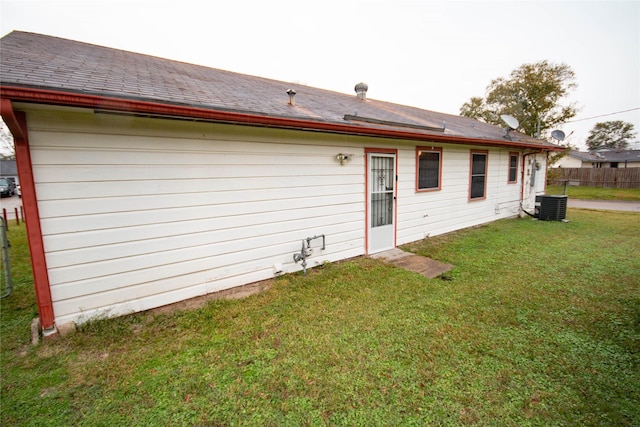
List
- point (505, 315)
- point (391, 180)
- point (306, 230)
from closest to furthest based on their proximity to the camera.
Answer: point (505, 315) → point (306, 230) → point (391, 180)

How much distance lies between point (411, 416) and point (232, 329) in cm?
187

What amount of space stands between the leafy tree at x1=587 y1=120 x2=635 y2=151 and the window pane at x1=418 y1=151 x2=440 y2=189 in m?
59.6

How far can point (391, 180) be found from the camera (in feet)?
17.9

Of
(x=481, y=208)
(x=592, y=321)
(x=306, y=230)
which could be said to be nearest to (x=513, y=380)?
(x=592, y=321)

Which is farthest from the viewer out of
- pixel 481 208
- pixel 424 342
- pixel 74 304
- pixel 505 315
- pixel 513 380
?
pixel 481 208

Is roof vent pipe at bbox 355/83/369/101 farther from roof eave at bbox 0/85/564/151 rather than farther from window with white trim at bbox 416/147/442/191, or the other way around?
roof eave at bbox 0/85/564/151

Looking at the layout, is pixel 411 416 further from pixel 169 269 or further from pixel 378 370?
pixel 169 269

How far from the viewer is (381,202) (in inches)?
211

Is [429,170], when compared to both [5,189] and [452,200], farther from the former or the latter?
[5,189]

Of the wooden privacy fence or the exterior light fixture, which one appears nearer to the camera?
the exterior light fixture

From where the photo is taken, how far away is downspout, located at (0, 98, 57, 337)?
2.36 metres

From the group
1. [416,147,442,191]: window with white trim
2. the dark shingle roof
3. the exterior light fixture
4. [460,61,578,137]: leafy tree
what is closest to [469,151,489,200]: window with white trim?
[416,147,442,191]: window with white trim

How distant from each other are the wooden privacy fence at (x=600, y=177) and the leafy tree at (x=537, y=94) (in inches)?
171

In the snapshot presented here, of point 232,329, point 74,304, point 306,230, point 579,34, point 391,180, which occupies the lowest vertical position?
point 232,329
